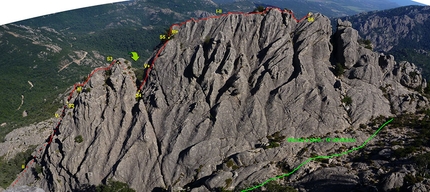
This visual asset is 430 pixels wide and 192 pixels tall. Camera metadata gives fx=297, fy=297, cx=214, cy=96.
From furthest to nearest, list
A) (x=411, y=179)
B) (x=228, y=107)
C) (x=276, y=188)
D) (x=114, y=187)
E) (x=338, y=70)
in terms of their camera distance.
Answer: (x=338, y=70), (x=228, y=107), (x=114, y=187), (x=276, y=188), (x=411, y=179)

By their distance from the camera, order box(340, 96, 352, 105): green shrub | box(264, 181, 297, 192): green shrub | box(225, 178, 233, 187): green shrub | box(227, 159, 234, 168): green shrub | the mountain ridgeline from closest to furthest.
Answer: box(264, 181, 297, 192): green shrub, box(225, 178, 233, 187): green shrub, box(227, 159, 234, 168): green shrub, the mountain ridgeline, box(340, 96, 352, 105): green shrub

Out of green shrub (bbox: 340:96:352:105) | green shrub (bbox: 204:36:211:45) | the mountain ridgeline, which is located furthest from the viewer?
green shrub (bbox: 204:36:211:45)

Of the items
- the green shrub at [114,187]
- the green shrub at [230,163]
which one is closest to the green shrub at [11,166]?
the green shrub at [114,187]

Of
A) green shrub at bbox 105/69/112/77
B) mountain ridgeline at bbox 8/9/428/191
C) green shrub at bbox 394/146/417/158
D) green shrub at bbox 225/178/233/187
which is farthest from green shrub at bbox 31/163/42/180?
green shrub at bbox 394/146/417/158

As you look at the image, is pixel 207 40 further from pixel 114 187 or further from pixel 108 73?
pixel 114 187

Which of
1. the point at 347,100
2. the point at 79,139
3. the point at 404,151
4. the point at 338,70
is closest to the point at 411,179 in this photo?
the point at 404,151

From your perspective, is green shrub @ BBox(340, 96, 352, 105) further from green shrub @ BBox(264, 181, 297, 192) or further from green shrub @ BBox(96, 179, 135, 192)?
green shrub @ BBox(96, 179, 135, 192)

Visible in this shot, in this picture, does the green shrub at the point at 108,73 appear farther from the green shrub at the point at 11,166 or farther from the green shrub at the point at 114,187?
the green shrub at the point at 11,166

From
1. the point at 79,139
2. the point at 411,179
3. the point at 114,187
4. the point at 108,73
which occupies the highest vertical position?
the point at 108,73
